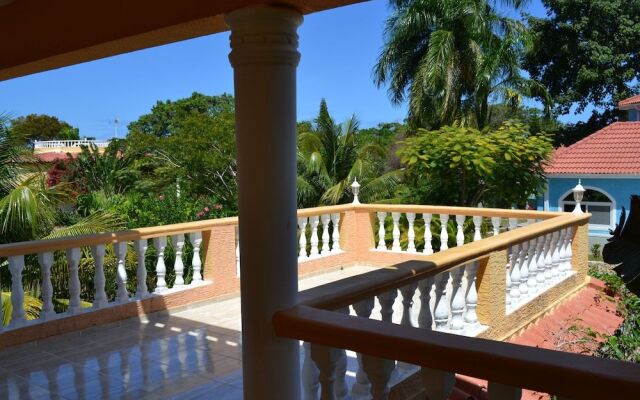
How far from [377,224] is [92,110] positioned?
3660cm

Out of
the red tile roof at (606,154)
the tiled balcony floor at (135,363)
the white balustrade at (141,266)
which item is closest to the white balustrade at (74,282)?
the tiled balcony floor at (135,363)

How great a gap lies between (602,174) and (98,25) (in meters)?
18.7

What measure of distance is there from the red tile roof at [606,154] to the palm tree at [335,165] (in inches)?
242

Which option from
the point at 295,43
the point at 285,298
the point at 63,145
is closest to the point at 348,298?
the point at 285,298

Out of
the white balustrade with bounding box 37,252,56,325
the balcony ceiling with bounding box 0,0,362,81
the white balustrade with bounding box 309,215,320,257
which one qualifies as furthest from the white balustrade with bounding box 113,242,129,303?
the white balustrade with bounding box 309,215,320,257

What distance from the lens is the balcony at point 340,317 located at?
179cm

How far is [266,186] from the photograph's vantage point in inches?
83.6

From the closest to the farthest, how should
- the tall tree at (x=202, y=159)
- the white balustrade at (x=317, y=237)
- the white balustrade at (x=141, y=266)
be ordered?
the white balustrade at (x=141, y=266), the white balustrade at (x=317, y=237), the tall tree at (x=202, y=159)

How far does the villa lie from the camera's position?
1.88 metres

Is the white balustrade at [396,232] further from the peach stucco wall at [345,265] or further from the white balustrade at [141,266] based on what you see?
the white balustrade at [141,266]

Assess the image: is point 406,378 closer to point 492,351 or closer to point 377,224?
point 492,351

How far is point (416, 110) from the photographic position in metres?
18.5

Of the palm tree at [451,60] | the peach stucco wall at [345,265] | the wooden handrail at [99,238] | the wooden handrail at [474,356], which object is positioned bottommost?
the peach stucco wall at [345,265]

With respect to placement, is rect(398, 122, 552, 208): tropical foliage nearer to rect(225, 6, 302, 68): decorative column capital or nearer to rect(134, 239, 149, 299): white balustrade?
rect(134, 239, 149, 299): white balustrade
